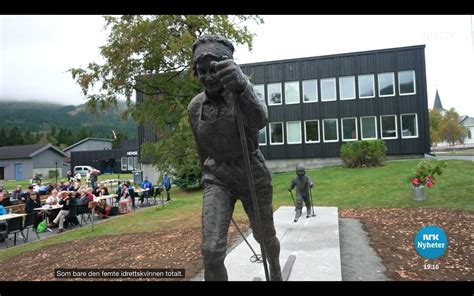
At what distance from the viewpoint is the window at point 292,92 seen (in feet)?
85.5

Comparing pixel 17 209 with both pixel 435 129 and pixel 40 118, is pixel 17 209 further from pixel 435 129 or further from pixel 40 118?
pixel 435 129

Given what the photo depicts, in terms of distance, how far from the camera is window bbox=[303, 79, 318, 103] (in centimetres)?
2564

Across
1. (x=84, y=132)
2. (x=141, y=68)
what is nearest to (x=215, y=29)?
(x=141, y=68)

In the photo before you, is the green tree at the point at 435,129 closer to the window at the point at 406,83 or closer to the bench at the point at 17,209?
the window at the point at 406,83

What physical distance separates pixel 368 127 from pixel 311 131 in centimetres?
408

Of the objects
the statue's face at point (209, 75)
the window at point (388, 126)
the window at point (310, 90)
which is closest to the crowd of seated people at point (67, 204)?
the statue's face at point (209, 75)

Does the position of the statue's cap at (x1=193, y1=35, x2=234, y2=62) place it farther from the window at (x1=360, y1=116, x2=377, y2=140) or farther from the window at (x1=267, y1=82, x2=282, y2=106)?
→ the window at (x1=267, y1=82, x2=282, y2=106)

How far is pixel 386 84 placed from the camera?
945 inches

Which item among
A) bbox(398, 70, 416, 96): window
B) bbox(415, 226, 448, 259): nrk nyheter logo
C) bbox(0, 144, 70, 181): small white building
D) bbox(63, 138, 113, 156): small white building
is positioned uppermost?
bbox(398, 70, 416, 96): window

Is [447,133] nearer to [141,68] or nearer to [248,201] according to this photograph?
[141,68]

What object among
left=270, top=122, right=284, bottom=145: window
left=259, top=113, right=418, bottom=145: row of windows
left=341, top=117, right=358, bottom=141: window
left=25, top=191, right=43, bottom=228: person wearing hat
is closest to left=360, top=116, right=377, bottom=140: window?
left=259, top=113, right=418, bottom=145: row of windows

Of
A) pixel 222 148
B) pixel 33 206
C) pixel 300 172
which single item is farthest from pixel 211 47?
pixel 33 206
